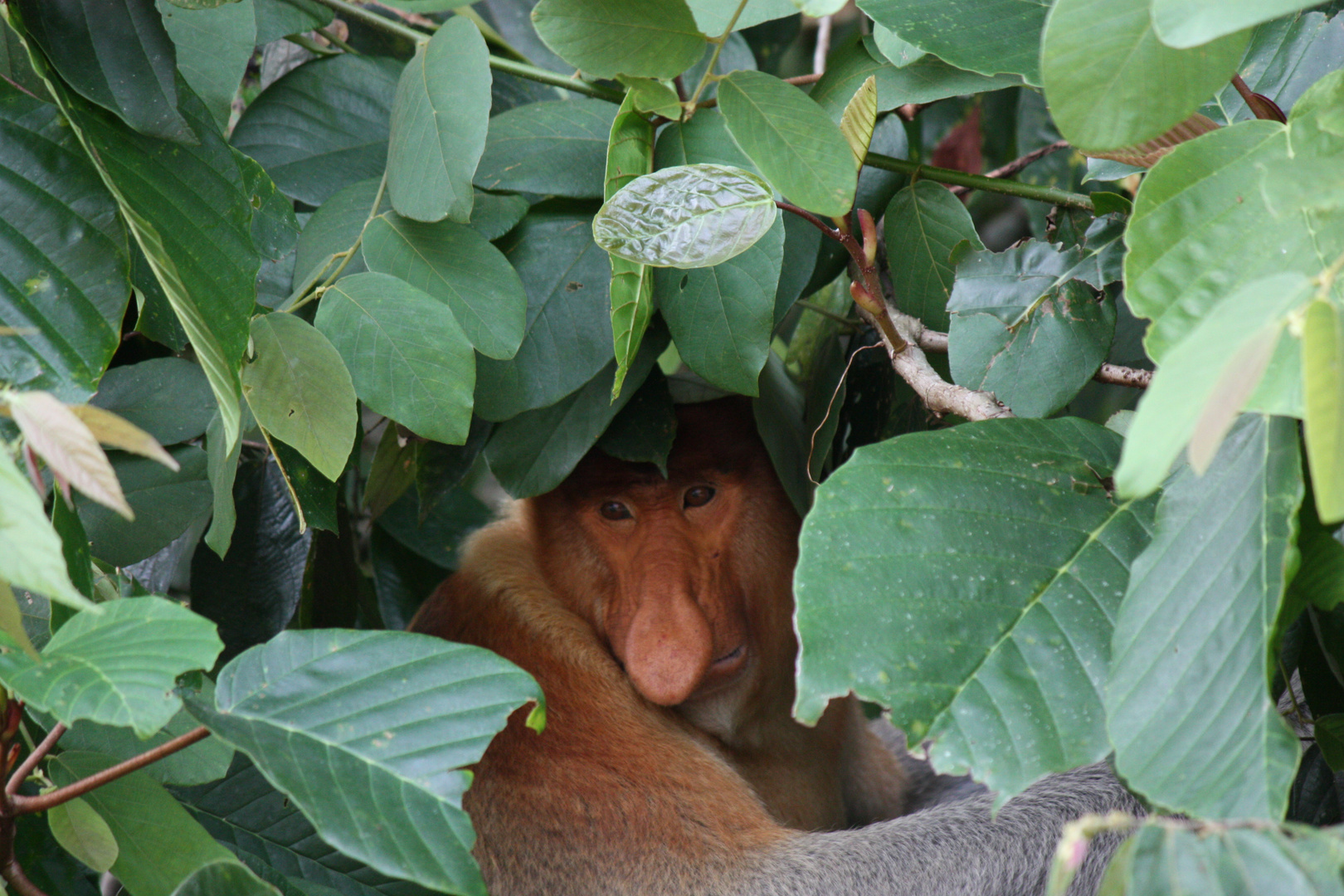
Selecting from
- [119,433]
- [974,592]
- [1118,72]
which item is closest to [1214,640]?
[974,592]

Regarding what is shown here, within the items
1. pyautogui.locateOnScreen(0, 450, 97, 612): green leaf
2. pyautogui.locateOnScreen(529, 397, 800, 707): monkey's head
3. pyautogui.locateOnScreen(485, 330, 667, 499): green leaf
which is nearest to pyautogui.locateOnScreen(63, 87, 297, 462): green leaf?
pyautogui.locateOnScreen(0, 450, 97, 612): green leaf

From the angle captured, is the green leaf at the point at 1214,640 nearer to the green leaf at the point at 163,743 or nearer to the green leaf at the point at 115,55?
the green leaf at the point at 163,743

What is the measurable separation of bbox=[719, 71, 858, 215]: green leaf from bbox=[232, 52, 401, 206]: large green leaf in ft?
2.43

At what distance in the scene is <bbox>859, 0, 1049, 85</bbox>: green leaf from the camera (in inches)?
50.2

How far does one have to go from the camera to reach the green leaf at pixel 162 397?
1.58m

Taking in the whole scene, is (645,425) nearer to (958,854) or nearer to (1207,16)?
(958,854)

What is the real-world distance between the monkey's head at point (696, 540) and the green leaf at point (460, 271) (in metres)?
0.79

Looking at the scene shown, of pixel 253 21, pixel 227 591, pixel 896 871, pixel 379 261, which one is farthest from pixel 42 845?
pixel 896 871

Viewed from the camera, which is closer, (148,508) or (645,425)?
(148,508)

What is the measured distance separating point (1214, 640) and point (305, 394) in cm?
100

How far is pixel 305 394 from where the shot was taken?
1286 mm

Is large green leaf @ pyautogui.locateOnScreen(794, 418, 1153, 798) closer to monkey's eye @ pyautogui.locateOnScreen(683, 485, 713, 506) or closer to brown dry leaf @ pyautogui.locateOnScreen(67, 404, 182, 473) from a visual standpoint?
brown dry leaf @ pyautogui.locateOnScreen(67, 404, 182, 473)

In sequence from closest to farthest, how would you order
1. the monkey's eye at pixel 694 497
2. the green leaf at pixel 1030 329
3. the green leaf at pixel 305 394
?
1. the green leaf at pixel 305 394
2. the green leaf at pixel 1030 329
3. the monkey's eye at pixel 694 497

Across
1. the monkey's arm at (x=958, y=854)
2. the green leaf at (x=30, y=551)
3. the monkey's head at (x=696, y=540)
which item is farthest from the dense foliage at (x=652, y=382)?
the monkey's arm at (x=958, y=854)
